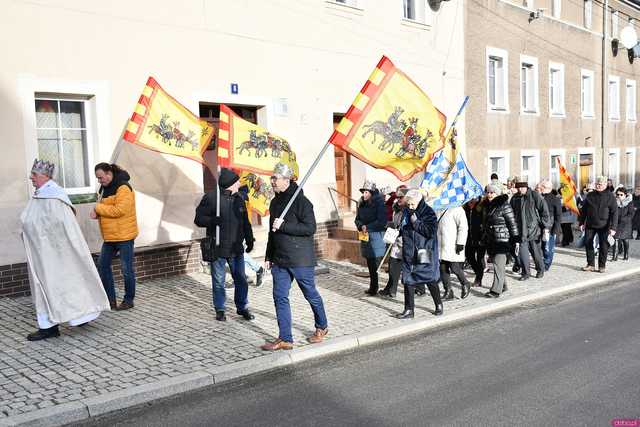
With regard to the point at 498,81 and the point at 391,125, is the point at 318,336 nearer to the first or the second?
the point at 391,125

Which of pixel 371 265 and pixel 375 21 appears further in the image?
pixel 375 21

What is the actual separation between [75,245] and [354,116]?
349 cm

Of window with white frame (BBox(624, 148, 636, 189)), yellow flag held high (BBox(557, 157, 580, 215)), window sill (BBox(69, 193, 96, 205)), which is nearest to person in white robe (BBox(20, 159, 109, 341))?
window sill (BBox(69, 193, 96, 205))

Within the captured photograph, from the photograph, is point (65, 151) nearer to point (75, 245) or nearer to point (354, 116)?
point (75, 245)

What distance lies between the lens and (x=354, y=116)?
7.54 metres

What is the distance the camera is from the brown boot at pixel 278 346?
6.61 metres

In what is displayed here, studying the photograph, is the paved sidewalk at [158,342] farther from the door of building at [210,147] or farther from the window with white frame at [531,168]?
the window with white frame at [531,168]

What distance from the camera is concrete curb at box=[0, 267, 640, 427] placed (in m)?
4.97

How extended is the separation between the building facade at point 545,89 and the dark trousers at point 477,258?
27.2ft

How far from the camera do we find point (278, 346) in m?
6.62

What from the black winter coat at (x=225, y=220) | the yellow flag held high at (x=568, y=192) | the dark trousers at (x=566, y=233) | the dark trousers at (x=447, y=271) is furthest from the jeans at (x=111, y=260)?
the dark trousers at (x=566, y=233)

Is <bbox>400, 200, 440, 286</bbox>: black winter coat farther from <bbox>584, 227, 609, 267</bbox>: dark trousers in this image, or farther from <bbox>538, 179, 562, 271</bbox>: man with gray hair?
<bbox>584, 227, 609, 267</bbox>: dark trousers

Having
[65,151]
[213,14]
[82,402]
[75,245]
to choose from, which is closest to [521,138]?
[213,14]

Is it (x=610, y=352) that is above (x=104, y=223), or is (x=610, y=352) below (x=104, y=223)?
below
